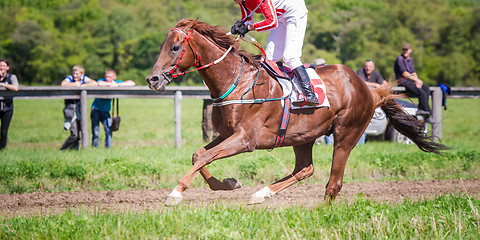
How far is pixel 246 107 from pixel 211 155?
77cm

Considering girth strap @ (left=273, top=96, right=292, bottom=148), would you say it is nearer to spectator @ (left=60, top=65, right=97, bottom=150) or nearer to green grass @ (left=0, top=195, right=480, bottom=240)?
green grass @ (left=0, top=195, right=480, bottom=240)

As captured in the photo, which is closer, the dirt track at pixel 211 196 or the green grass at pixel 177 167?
the dirt track at pixel 211 196

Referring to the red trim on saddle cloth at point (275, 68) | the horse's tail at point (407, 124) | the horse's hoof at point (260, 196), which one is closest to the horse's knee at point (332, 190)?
the horse's hoof at point (260, 196)

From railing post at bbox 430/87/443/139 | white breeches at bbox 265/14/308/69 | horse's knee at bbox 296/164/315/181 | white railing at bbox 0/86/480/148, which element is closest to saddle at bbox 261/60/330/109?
white breeches at bbox 265/14/308/69

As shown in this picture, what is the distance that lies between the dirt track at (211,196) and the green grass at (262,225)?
1420 millimetres

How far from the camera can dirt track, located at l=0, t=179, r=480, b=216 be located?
6.98 metres

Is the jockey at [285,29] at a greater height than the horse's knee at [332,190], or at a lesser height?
greater

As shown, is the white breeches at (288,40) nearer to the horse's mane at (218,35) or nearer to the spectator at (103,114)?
the horse's mane at (218,35)

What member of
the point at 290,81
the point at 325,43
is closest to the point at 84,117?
the point at 290,81

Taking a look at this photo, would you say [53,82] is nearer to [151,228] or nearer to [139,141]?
[139,141]

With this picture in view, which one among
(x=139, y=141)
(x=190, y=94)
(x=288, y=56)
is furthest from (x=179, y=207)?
(x=139, y=141)

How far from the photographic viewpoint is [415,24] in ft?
247

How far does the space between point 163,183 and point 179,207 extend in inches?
125

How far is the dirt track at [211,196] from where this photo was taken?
698 centimetres
